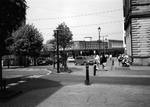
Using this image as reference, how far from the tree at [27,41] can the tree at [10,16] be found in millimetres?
22345

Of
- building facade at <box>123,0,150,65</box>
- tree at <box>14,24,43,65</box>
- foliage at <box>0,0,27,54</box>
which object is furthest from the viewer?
tree at <box>14,24,43,65</box>

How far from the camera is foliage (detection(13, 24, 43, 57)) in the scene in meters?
30.5

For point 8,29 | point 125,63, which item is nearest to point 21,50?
point 125,63

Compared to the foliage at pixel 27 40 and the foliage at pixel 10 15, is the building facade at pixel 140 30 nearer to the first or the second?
the foliage at pixel 27 40

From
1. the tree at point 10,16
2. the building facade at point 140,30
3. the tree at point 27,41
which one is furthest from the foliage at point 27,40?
the tree at point 10,16

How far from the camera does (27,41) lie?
30906 millimetres

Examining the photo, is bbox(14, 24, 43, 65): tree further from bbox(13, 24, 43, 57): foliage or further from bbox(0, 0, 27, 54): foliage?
bbox(0, 0, 27, 54): foliage

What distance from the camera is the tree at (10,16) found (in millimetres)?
7840

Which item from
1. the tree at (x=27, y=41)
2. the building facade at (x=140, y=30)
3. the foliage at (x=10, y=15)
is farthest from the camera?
the tree at (x=27, y=41)

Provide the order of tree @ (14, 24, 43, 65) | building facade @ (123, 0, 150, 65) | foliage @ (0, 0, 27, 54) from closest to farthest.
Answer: foliage @ (0, 0, 27, 54), building facade @ (123, 0, 150, 65), tree @ (14, 24, 43, 65)

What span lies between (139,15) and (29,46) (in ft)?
61.1

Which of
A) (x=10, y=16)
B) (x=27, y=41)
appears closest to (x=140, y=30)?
(x=27, y=41)

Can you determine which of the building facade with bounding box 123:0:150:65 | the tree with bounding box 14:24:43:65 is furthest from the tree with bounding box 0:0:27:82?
the tree with bounding box 14:24:43:65

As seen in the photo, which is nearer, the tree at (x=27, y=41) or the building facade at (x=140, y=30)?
the building facade at (x=140, y=30)
